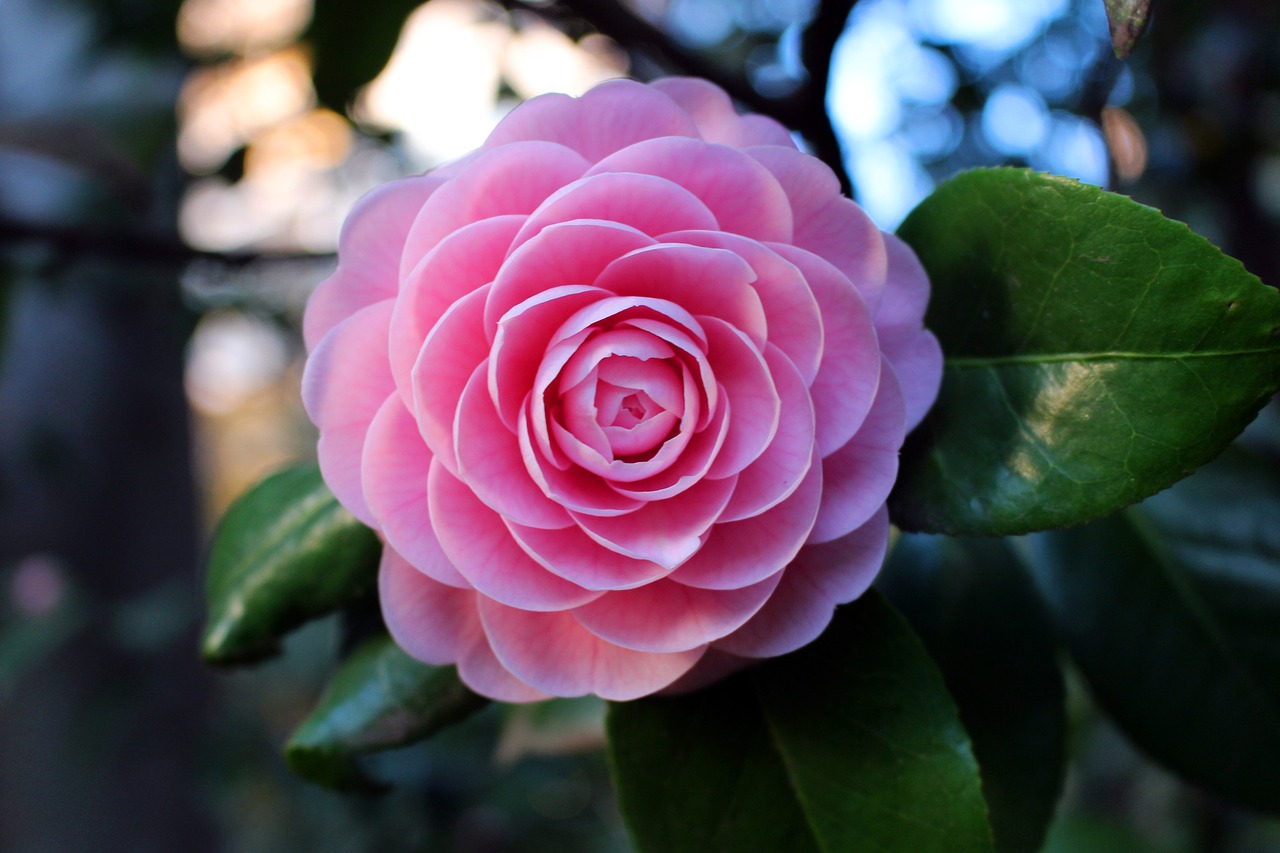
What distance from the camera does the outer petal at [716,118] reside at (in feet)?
1.40

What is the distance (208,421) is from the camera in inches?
368

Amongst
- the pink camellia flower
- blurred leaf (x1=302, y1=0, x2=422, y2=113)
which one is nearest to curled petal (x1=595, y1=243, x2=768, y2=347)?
the pink camellia flower

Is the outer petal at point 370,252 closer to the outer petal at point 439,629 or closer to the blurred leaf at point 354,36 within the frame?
the outer petal at point 439,629

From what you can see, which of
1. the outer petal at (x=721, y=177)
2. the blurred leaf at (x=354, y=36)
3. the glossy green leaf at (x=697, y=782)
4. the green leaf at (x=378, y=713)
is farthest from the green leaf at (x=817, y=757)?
the blurred leaf at (x=354, y=36)

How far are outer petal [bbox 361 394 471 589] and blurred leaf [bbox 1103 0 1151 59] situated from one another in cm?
34

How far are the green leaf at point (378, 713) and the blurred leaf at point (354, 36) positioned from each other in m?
0.62

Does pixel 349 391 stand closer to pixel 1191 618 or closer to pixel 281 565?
pixel 281 565

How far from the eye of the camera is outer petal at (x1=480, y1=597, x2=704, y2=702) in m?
0.39

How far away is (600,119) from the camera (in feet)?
1.34

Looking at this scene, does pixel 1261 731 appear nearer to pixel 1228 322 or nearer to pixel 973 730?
pixel 973 730

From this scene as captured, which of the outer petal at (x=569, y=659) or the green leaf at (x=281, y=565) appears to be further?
the green leaf at (x=281, y=565)

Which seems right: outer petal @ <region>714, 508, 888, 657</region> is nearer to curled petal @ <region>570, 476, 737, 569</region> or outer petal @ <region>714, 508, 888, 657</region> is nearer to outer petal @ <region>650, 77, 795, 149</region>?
curled petal @ <region>570, 476, 737, 569</region>

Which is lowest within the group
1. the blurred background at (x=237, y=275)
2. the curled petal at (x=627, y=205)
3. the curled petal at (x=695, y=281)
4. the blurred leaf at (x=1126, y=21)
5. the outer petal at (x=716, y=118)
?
the blurred background at (x=237, y=275)

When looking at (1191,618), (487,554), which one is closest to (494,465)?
(487,554)
